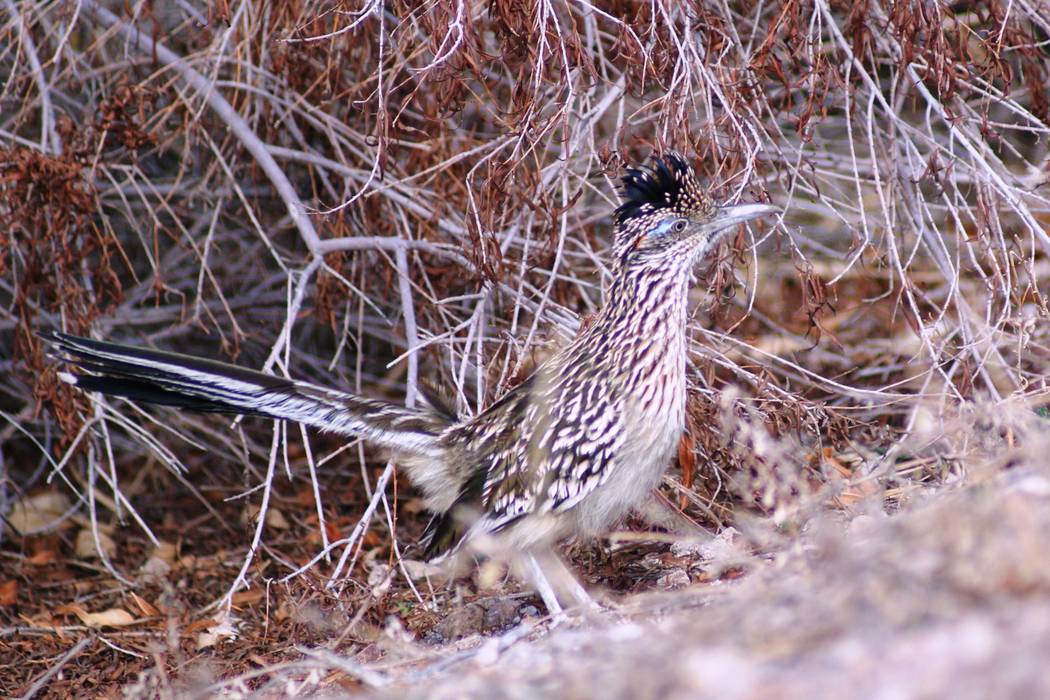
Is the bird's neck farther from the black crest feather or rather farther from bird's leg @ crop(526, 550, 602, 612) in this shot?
bird's leg @ crop(526, 550, 602, 612)

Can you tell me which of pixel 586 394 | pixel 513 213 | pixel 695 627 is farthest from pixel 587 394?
pixel 695 627

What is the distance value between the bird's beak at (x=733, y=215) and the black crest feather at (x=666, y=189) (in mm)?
61

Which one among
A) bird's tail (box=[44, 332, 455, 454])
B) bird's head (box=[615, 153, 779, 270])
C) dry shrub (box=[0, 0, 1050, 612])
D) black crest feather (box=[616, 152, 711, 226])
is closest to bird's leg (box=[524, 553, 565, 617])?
bird's tail (box=[44, 332, 455, 454])

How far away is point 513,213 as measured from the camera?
5.13 m

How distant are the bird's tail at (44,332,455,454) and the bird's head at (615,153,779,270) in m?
1.06

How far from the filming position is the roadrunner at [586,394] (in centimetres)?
406

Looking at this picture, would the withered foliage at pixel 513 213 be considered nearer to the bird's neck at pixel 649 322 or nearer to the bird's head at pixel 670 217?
the bird's head at pixel 670 217

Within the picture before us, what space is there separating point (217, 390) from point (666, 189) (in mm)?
1689

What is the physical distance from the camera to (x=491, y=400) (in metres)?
5.11

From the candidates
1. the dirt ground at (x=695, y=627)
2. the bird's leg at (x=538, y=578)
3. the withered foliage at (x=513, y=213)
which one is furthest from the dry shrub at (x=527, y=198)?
the bird's leg at (x=538, y=578)

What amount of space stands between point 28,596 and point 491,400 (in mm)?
2577

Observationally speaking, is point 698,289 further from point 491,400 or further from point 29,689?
point 29,689

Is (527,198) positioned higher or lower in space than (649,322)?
higher

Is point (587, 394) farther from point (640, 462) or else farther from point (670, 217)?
point (670, 217)
